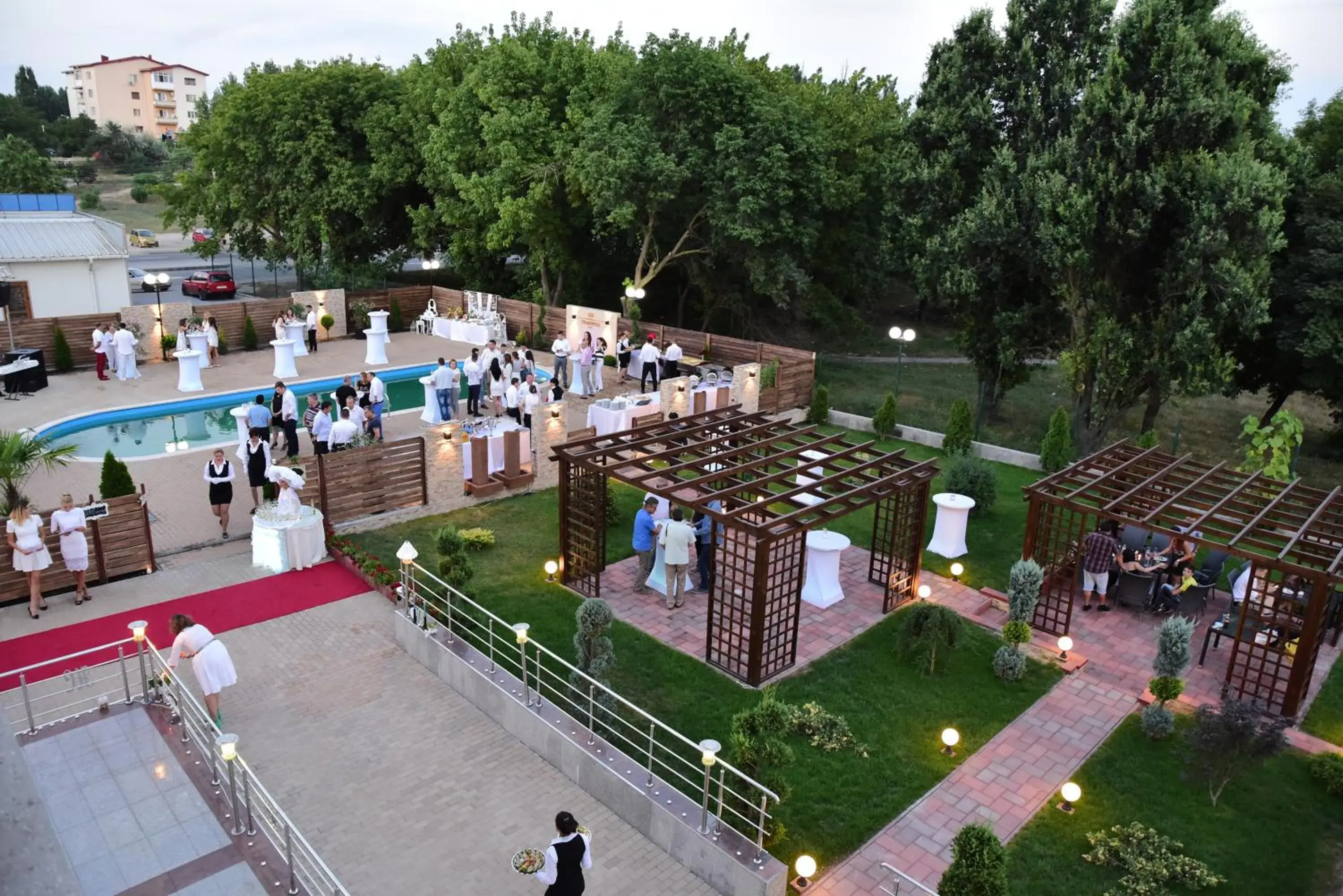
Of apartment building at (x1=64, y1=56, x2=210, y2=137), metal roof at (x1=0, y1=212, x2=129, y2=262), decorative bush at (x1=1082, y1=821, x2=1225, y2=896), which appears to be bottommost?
decorative bush at (x1=1082, y1=821, x2=1225, y2=896)

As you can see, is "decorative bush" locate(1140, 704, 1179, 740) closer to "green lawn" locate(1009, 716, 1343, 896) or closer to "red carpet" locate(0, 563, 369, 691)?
"green lawn" locate(1009, 716, 1343, 896)

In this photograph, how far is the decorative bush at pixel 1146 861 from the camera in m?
8.41

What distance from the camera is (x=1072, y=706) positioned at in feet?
37.3

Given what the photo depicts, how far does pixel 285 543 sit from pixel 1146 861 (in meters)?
11.8

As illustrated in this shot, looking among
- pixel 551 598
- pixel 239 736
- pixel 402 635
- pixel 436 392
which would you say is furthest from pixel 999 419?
pixel 239 736

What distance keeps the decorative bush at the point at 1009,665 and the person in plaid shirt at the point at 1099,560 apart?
2.43m

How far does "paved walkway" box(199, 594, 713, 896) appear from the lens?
8.30m

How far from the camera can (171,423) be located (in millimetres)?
22422

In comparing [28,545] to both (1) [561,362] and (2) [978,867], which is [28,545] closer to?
(2) [978,867]

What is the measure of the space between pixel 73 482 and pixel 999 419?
22809mm

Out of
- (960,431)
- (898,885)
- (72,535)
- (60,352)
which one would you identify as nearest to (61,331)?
(60,352)

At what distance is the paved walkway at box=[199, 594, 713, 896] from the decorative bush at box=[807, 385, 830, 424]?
14.1m

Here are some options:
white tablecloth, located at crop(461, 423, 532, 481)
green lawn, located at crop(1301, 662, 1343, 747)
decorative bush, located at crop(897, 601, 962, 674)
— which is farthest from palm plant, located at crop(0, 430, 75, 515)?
green lawn, located at crop(1301, 662, 1343, 747)

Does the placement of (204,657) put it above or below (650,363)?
below
